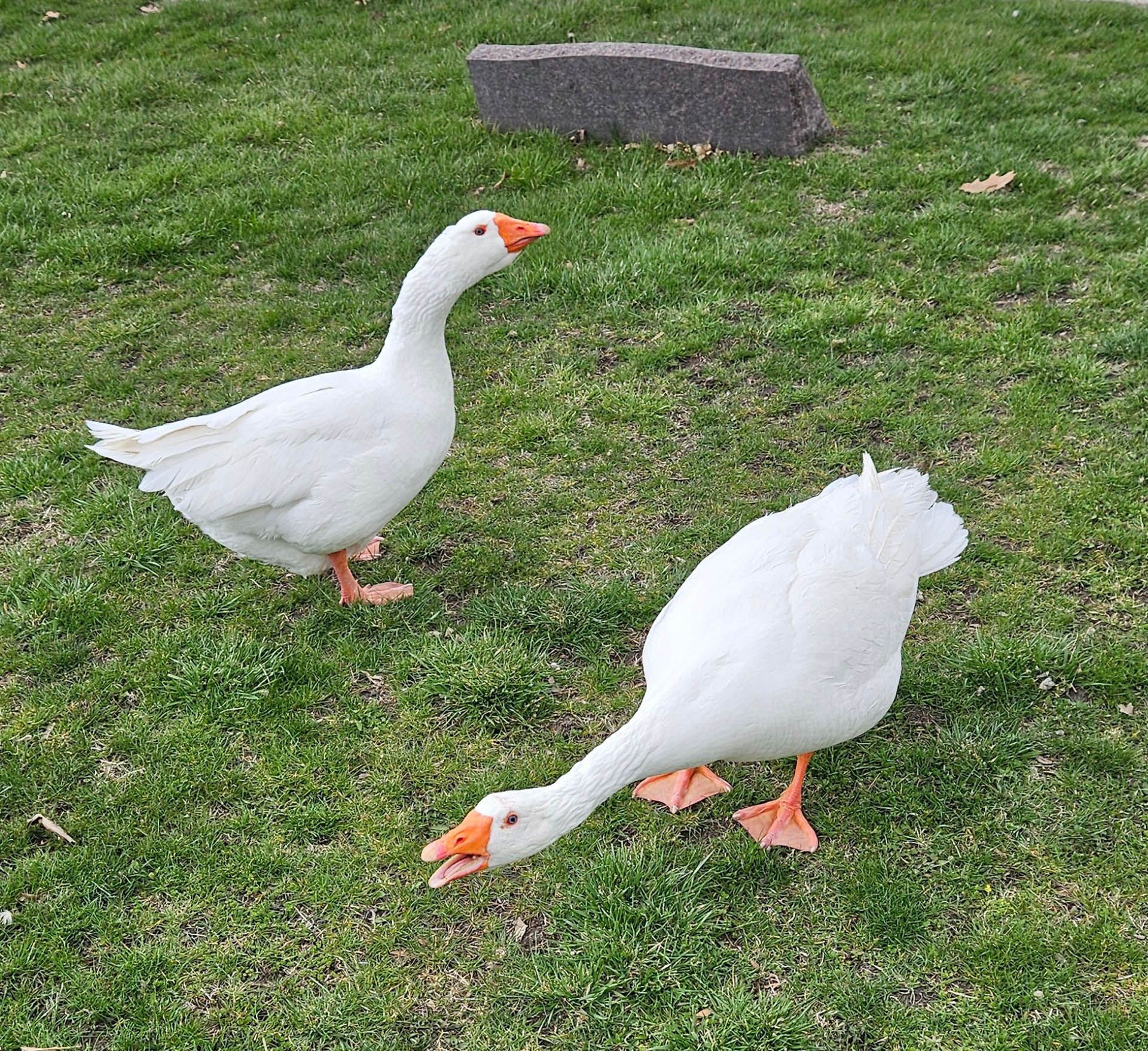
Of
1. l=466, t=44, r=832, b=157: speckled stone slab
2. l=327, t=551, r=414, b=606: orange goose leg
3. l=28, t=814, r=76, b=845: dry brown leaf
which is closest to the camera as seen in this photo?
l=28, t=814, r=76, b=845: dry brown leaf

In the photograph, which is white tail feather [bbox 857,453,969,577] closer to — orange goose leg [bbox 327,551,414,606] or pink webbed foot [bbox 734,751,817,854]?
pink webbed foot [bbox 734,751,817,854]

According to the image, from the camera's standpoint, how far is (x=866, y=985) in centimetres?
290

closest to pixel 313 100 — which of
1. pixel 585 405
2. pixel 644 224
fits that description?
pixel 644 224

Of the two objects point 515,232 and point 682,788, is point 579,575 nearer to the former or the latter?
point 682,788

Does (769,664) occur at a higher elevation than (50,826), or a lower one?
higher

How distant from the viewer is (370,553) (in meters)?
4.49

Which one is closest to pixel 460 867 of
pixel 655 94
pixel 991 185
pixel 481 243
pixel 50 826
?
pixel 50 826

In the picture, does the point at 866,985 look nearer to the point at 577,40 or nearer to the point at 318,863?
the point at 318,863

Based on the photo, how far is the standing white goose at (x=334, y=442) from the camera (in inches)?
147

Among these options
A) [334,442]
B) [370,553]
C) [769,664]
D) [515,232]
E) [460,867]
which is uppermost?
[515,232]

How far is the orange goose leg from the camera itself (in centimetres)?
412

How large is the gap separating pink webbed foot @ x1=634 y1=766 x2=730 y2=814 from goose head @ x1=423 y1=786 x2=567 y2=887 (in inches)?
27.1

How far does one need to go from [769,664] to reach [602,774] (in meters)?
0.56

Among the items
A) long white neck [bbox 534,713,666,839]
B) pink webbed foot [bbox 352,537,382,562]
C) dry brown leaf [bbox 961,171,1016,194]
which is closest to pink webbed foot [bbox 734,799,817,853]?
long white neck [bbox 534,713,666,839]
